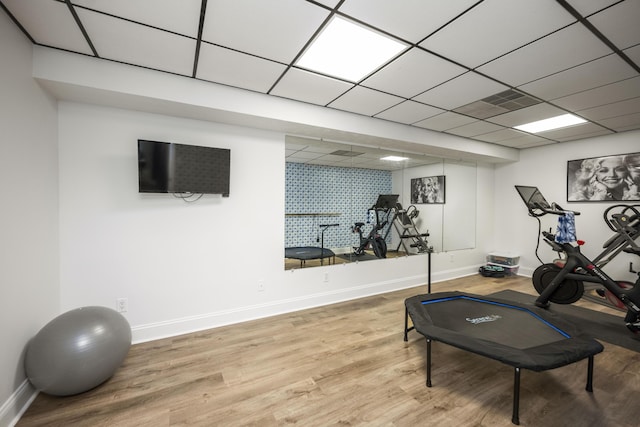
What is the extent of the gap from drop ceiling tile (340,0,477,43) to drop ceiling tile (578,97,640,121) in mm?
2859

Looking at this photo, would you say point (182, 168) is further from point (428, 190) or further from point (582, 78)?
point (428, 190)

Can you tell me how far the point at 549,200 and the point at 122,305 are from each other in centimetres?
676

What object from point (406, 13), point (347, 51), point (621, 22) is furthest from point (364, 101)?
point (621, 22)

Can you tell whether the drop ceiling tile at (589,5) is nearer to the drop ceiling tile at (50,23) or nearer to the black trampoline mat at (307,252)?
the drop ceiling tile at (50,23)

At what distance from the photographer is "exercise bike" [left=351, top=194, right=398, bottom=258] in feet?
13.9

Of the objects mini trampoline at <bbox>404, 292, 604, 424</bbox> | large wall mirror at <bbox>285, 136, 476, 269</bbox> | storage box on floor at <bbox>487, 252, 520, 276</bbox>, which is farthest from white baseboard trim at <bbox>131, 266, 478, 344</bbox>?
storage box on floor at <bbox>487, 252, 520, 276</bbox>

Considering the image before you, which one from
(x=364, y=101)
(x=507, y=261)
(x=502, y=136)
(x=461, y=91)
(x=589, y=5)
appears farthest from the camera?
(x=507, y=261)

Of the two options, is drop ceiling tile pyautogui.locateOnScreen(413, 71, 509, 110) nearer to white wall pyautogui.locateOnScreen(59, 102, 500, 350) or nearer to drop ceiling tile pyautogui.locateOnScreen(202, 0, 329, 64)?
drop ceiling tile pyautogui.locateOnScreen(202, 0, 329, 64)

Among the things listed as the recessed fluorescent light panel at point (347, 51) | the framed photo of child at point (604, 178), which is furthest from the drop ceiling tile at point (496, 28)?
the framed photo of child at point (604, 178)

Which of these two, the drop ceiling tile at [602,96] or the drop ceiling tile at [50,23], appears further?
the drop ceiling tile at [602,96]

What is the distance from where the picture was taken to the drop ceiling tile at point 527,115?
3137 mm

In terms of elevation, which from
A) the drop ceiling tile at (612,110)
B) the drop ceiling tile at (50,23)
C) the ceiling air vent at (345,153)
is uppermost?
the drop ceiling tile at (612,110)

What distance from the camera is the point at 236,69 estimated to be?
2332 millimetres

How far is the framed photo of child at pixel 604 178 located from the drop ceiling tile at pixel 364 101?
12.8ft
